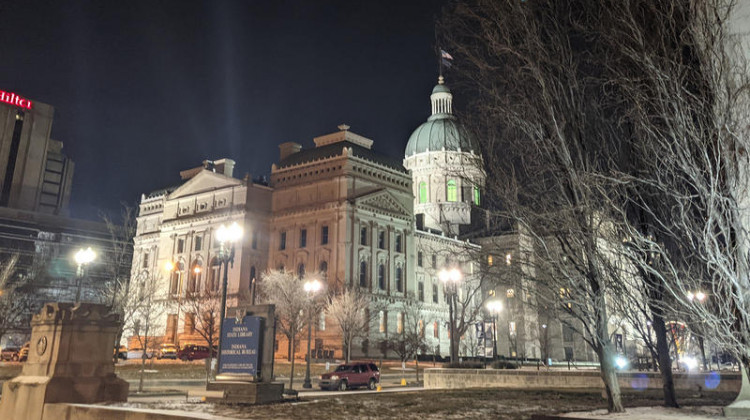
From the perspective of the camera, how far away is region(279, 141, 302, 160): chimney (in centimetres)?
8475

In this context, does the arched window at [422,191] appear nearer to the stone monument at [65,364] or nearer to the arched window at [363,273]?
the arched window at [363,273]

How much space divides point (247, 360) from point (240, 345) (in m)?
0.57

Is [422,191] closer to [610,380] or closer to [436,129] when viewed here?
[436,129]

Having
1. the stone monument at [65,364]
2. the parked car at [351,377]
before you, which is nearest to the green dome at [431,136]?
the parked car at [351,377]

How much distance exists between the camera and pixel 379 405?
60.7ft

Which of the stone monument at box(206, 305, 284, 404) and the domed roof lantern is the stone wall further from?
the domed roof lantern

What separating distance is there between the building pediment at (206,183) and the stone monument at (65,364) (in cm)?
6528

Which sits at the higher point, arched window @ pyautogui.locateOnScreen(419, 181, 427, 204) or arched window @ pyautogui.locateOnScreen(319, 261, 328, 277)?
arched window @ pyautogui.locateOnScreen(419, 181, 427, 204)

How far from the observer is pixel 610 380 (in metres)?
14.5

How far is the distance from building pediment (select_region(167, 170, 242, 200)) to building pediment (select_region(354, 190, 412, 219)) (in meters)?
17.0

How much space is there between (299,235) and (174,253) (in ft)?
67.3

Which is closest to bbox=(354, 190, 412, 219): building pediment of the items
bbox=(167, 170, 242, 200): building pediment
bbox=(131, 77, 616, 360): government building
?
bbox=(131, 77, 616, 360): government building

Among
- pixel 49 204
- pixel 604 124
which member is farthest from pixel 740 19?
pixel 49 204

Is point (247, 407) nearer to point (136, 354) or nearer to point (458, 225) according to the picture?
point (136, 354)
